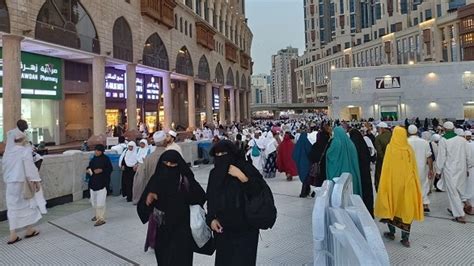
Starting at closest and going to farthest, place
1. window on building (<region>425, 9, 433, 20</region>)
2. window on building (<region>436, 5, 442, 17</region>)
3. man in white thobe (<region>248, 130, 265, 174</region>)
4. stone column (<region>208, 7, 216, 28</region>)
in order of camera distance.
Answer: man in white thobe (<region>248, 130, 265, 174</region>) < stone column (<region>208, 7, 216, 28</region>) < window on building (<region>436, 5, 442, 17</region>) < window on building (<region>425, 9, 433, 20</region>)

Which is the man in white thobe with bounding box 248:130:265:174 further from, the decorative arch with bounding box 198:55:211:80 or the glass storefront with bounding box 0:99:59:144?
the decorative arch with bounding box 198:55:211:80

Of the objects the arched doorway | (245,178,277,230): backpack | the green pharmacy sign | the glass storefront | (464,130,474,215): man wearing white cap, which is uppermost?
the arched doorway

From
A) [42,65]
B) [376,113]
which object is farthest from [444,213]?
[376,113]

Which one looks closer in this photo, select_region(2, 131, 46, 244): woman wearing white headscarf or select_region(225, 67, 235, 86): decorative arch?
select_region(2, 131, 46, 244): woman wearing white headscarf

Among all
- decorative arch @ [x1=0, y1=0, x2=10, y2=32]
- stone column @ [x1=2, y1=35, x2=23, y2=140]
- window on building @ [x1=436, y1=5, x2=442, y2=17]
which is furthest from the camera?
window on building @ [x1=436, y1=5, x2=442, y2=17]

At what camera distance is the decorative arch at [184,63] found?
28.6 meters

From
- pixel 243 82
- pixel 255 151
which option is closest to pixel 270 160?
pixel 255 151

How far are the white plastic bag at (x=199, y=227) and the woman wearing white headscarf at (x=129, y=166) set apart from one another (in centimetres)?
499

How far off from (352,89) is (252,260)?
36.6 m

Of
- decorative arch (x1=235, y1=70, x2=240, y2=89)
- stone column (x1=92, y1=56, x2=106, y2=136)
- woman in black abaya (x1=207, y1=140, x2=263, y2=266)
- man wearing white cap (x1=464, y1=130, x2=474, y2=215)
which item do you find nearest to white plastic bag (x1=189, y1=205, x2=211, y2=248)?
woman in black abaya (x1=207, y1=140, x2=263, y2=266)

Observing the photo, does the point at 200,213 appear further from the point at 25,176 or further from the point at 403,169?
the point at 25,176

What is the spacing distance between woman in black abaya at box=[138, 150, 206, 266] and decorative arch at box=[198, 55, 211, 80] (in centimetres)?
3070

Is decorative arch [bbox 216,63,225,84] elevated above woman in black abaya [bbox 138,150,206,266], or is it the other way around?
decorative arch [bbox 216,63,225,84]

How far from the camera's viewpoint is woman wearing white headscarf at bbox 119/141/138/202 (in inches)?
312
